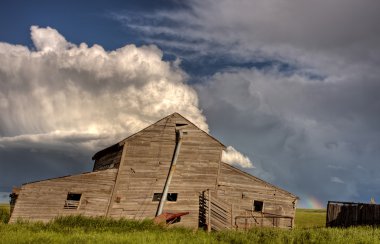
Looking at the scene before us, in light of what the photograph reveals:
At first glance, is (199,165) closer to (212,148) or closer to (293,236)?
(212,148)

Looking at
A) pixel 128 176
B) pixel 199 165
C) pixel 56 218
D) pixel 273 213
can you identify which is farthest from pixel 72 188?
pixel 273 213

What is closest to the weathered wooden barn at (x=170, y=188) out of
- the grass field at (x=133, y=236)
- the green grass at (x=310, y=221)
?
the grass field at (x=133, y=236)

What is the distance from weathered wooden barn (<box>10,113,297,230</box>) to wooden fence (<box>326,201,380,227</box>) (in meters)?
3.20

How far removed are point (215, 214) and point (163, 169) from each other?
4.75 metres

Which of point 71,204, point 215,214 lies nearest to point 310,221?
point 215,214

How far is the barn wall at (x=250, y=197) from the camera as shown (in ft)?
99.6

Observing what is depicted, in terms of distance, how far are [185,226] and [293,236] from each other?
11.2m

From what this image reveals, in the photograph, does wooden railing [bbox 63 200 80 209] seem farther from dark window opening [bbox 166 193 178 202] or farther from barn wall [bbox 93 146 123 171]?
dark window opening [bbox 166 193 178 202]

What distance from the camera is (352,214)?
1224 inches

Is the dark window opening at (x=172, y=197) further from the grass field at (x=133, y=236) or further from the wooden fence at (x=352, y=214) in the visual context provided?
the wooden fence at (x=352, y=214)

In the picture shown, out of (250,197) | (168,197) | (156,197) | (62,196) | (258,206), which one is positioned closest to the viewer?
(62,196)

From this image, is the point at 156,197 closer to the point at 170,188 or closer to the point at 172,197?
the point at 170,188

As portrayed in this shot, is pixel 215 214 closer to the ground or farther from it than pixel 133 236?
farther from it

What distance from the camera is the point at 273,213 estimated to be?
3134 cm
